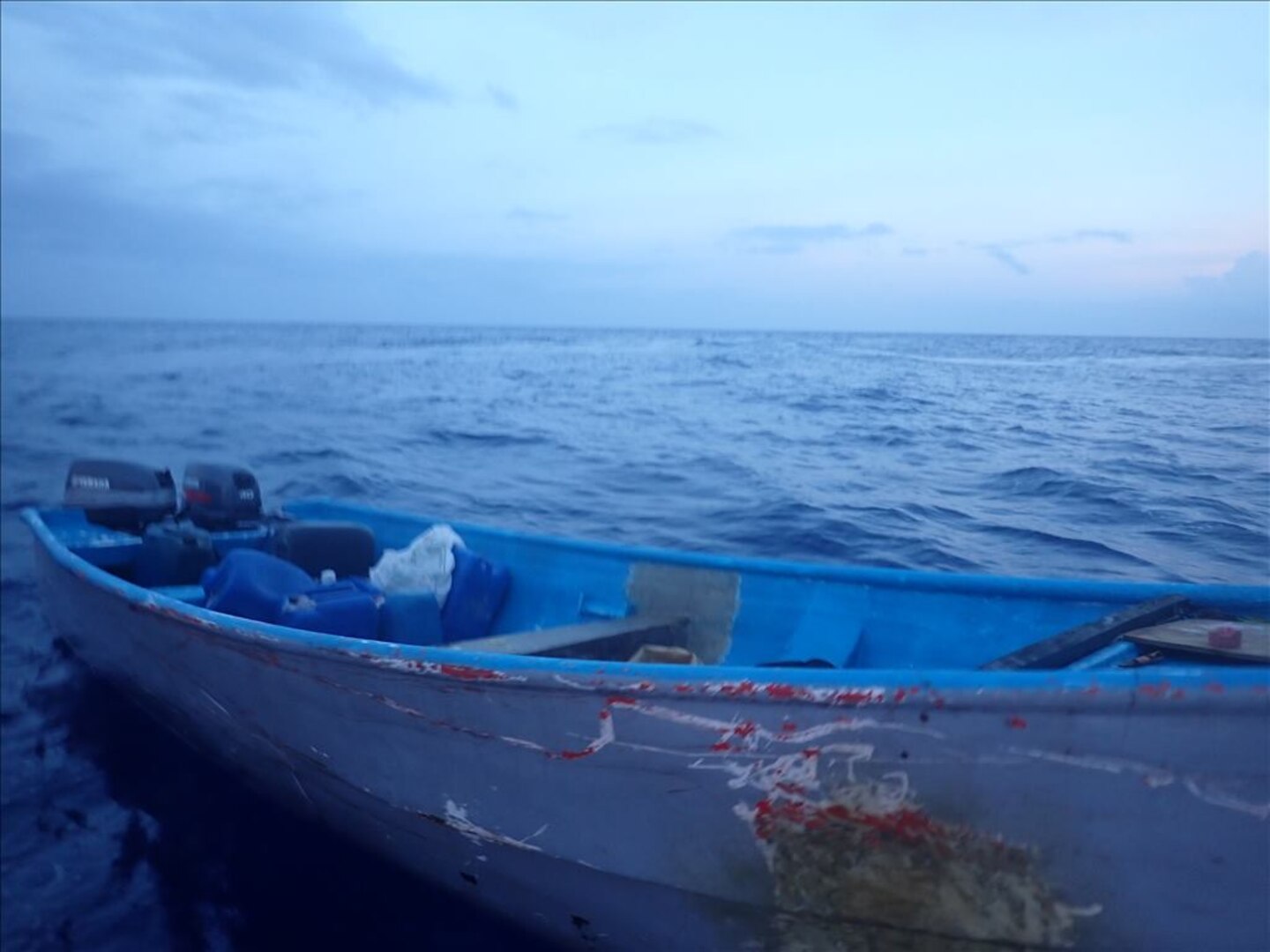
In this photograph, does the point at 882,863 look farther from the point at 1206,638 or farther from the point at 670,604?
the point at 670,604

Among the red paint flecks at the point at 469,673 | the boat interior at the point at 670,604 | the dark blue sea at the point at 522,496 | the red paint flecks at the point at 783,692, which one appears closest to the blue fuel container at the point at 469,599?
the boat interior at the point at 670,604

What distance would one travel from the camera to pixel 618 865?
3371 mm

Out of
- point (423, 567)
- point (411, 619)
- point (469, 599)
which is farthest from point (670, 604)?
point (423, 567)

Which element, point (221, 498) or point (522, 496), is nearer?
point (221, 498)

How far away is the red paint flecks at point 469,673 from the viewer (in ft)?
10.7

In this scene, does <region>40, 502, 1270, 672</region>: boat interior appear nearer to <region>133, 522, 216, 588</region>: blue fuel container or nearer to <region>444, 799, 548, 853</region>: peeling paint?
<region>133, 522, 216, 588</region>: blue fuel container

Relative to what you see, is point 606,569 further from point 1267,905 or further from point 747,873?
point 1267,905

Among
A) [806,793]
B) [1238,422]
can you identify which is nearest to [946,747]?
[806,793]

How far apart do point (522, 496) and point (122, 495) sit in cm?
633

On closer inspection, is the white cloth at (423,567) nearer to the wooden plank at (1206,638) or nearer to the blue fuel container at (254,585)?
the blue fuel container at (254,585)

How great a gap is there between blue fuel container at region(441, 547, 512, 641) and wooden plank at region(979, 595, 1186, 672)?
3.29 meters

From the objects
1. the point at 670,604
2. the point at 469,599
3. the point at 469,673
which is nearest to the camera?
the point at 469,673

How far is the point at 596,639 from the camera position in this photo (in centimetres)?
484

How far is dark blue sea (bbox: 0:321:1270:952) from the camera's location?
4.59 metres
